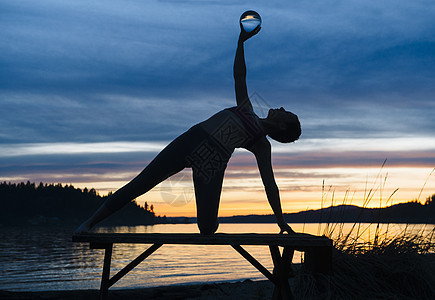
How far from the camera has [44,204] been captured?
100 m

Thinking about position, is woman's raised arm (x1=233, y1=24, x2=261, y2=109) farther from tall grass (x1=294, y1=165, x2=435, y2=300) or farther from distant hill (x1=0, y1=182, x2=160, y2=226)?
distant hill (x1=0, y1=182, x2=160, y2=226)

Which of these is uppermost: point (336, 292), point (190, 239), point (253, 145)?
point (253, 145)

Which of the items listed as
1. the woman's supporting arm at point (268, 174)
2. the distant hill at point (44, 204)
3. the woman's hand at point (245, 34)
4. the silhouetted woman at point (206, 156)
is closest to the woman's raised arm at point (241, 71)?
the woman's hand at point (245, 34)

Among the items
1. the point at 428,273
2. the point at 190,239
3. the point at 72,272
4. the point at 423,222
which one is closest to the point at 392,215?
the point at 423,222

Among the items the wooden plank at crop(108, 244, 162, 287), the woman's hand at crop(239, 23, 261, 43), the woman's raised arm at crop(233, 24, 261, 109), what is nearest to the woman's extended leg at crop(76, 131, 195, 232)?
the wooden plank at crop(108, 244, 162, 287)

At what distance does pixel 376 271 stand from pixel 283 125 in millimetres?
1565

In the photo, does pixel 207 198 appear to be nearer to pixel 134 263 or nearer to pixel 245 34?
pixel 134 263

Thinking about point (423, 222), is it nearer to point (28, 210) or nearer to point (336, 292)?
point (336, 292)

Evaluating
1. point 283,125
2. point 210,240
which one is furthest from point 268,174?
point 210,240

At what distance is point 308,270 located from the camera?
11.8 feet

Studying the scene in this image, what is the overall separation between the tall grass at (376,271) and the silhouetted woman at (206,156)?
1046mm

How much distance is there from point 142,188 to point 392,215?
2999mm

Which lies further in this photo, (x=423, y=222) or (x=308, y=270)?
(x=423, y=222)

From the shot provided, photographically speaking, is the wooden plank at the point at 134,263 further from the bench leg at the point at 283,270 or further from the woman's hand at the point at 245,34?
the woman's hand at the point at 245,34
